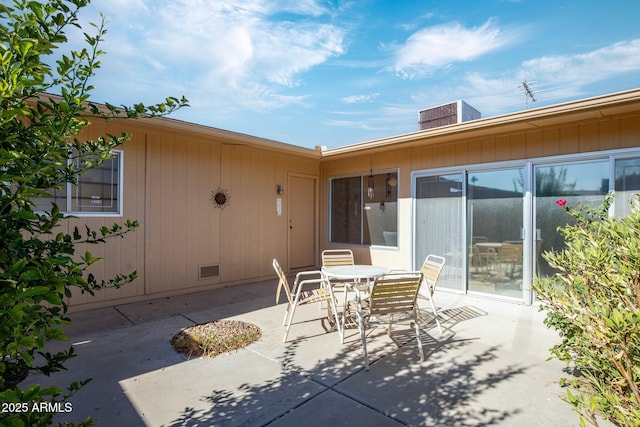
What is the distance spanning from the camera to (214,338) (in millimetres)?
3424

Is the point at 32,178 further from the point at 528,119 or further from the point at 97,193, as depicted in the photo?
the point at 528,119

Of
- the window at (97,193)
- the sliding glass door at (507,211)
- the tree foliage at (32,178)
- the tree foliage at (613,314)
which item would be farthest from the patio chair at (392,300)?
the window at (97,193)

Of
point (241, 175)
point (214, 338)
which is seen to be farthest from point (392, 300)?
point (241, 175)

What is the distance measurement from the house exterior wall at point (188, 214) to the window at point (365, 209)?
1.20 m

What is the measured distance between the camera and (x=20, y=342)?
32.2 inches

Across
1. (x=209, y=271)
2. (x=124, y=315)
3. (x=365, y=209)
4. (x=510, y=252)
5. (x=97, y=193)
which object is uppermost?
(x=97, y=193)

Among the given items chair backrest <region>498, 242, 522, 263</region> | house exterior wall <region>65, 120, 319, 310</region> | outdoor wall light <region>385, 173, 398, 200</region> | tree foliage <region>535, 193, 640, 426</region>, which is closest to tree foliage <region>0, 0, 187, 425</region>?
tree foliage <region>535, 193, 640, 426</region>

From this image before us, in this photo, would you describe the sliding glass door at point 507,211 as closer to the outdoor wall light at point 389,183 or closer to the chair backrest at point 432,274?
the outdoor wall light at point 389,183

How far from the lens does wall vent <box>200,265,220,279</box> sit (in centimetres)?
578

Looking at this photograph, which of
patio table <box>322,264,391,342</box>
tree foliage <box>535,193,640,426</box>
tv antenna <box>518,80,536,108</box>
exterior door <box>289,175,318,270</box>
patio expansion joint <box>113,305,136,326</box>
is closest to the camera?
tree foliage <box>535,193,640,426</box>

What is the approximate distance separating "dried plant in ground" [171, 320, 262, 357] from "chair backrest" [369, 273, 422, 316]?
1410 mm

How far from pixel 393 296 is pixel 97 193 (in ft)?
14.5

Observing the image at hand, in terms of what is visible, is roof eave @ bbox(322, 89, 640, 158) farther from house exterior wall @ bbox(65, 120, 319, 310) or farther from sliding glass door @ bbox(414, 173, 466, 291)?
house exterior wall @ bbox(65, 120, 319, 310)

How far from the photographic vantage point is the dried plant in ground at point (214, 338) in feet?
10.5
